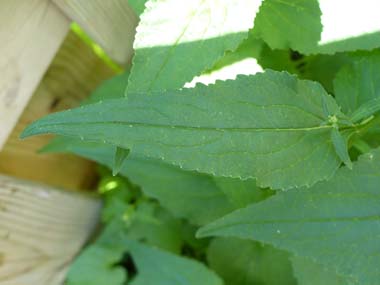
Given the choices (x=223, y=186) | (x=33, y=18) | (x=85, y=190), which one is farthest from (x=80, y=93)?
(x=223, y=186)

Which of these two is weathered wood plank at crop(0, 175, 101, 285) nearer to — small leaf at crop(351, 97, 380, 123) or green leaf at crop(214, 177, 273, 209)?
green leaf at crop(214, 177, 273, 209)

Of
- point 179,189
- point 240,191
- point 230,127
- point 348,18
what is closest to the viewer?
point 230,127

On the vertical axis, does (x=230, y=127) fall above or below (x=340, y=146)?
above

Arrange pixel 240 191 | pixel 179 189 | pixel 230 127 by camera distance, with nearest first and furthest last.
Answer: pixel 230 127, pixel 240 191, pixel 179 189

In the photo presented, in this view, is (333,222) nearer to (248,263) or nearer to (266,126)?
(266,126)

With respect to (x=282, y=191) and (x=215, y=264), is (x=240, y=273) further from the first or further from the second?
(x=282, y=191)

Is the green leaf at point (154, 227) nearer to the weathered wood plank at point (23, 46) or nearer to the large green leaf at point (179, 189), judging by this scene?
the large green leaf at point (179, 189)

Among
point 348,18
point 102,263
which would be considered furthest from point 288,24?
point 102,263
